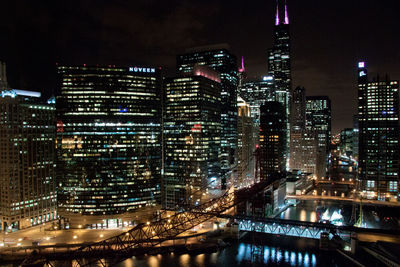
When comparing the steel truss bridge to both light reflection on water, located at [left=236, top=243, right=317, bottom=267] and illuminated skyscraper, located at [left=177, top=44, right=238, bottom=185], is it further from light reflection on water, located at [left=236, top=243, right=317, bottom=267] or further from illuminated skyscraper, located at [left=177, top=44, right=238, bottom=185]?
illuminated skyscraper, located at [left=177, top=44, right=238, bottom=185]

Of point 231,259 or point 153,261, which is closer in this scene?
point 153,261

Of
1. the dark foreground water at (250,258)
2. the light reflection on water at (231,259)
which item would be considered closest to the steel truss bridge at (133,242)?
the light reflection on water at (231,259)

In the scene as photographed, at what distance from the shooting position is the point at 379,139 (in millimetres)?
90500

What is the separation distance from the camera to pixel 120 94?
2473 inches

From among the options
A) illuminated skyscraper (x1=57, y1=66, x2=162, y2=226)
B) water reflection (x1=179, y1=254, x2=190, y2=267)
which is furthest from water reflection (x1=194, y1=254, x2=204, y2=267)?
illuminated skyscraper (x1=57, y1=66, x2=162, y2=226)

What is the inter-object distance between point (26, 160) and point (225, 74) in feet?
205

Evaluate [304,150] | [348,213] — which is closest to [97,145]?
[348,213]

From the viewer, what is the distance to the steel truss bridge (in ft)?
135

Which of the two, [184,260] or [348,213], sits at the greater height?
[184,260]

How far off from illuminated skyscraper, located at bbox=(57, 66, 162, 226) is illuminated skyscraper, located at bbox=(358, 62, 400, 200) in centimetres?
6421

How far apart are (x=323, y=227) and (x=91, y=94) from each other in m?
48.0

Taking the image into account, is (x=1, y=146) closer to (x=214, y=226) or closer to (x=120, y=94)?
(x=120, y=94)

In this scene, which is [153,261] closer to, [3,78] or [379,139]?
[3,78]

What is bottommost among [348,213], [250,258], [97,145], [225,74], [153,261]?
[348,213]
